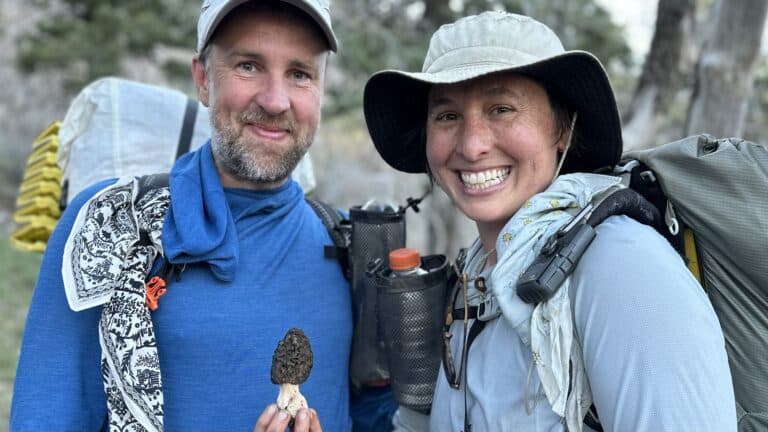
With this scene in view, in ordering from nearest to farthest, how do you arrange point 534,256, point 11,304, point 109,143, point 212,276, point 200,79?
1. point 534,256
2. point 212,276
3. point 200,79
4. point 109,143
5. point 11,304

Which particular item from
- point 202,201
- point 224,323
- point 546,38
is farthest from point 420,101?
point 224,323

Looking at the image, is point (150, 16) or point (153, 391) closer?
point (153, 391)

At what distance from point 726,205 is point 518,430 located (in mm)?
863

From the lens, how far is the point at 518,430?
77.0 inches

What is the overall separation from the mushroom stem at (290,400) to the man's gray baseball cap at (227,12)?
4.83 feet

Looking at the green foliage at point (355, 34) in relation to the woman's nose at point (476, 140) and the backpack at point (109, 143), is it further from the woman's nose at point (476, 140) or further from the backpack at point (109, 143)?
the woman's nose at point (476, 140)

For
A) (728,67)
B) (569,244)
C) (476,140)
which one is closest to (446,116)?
(476,140)

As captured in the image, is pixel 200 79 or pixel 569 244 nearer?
pixel 569 244

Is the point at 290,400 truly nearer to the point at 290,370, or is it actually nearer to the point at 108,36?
the point at 290,370

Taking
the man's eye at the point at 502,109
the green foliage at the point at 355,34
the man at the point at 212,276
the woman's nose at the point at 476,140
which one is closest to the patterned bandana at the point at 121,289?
the man at the point at 212,276

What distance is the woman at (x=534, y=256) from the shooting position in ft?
5.59

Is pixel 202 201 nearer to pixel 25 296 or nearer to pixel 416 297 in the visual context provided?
pixel 416 297

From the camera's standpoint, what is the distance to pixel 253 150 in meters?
2.82

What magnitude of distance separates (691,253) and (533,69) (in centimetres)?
74
